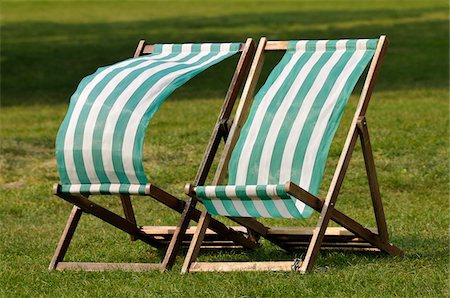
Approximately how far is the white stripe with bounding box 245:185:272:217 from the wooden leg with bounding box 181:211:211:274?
463 millimetres

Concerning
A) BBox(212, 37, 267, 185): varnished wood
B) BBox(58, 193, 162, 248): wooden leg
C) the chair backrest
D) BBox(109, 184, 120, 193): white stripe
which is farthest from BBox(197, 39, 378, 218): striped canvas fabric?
BBox(58, 193, 162, 248): wooden leg

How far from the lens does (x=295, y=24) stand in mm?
28703

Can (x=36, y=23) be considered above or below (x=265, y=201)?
below

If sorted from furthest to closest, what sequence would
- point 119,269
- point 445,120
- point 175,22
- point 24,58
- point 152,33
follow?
point 175,22 < point 152,33 < point 24,58 < point 445,120 < point 119,269

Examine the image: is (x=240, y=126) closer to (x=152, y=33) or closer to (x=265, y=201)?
(x=265, y=201)

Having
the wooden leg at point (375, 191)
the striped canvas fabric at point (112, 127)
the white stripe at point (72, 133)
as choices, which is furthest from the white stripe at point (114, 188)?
the wooden leg at point (375, 191)

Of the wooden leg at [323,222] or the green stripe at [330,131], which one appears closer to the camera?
the wooden leg at [323,222]

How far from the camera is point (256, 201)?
6.42m

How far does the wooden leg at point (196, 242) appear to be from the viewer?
21.9 feet

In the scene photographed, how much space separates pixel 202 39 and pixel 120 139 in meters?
18.7

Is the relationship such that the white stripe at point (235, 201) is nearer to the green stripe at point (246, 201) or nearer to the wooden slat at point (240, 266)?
the green stripe at point (246, 201)

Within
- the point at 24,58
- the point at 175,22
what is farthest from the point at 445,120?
the point at 175,22

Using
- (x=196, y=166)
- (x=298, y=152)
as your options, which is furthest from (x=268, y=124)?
(x=196, y=166)

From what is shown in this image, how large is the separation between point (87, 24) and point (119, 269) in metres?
25.4
